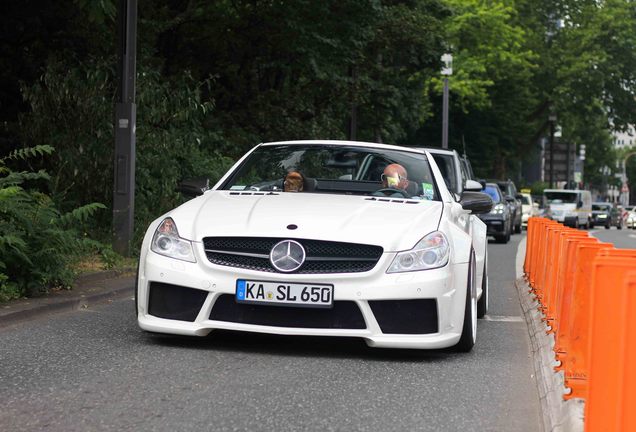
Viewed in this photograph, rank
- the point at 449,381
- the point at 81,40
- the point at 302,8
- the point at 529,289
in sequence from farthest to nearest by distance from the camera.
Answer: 1. the point at 302,8
2. the point at 81,40
3. the point at 529,289
4. the point at 449,381

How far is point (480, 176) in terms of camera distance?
199 feet

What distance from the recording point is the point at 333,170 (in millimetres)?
8688

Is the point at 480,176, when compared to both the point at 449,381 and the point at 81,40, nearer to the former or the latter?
the point at 81,40

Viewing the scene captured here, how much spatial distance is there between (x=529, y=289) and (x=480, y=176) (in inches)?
1913

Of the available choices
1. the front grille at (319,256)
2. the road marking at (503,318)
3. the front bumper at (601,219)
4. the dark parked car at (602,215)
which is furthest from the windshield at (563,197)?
the front grille at (319,256)

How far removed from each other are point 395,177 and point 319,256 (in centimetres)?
171

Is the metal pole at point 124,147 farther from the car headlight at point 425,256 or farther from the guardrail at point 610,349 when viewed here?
the guardrail at point 610,349

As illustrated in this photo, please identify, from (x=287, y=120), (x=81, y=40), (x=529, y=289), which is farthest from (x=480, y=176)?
(x=529, y=289)

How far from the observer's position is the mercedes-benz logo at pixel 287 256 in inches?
268

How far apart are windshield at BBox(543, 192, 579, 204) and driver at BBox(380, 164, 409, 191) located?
47503 mm

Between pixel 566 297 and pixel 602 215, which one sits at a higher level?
Result: pixel 566 297

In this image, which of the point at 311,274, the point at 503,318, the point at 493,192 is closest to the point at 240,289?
the point at 311,274

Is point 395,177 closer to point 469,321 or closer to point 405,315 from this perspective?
point 469,321

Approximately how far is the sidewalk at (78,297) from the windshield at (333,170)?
5.96 feet
